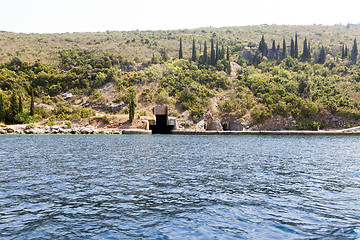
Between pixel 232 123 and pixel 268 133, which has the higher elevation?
pixel 232 123

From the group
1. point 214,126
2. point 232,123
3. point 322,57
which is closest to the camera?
point 214,126

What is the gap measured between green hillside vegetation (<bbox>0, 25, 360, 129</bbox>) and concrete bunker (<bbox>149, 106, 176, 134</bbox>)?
6.44 meters

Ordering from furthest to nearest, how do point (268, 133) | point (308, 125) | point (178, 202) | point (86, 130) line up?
point (308, 125), point (268, 133), point (86, 130), point (178, 202)

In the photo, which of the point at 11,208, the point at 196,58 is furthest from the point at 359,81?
the point at 11,208

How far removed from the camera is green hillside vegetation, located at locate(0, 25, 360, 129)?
261ft

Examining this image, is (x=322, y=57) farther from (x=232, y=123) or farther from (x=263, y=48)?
(x=232, y=123)

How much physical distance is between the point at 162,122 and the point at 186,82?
801 inches

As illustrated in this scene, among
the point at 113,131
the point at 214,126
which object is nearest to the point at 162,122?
the point at 214,126

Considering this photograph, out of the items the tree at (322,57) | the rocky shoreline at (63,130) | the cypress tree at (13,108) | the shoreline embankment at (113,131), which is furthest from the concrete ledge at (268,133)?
the tree at (322,57)

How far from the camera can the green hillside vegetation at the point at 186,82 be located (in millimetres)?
79625

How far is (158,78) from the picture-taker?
97.6 m

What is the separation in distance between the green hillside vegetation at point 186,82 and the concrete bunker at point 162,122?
644 centimetres

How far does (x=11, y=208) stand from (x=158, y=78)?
87565mm

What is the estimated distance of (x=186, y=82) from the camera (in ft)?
310
